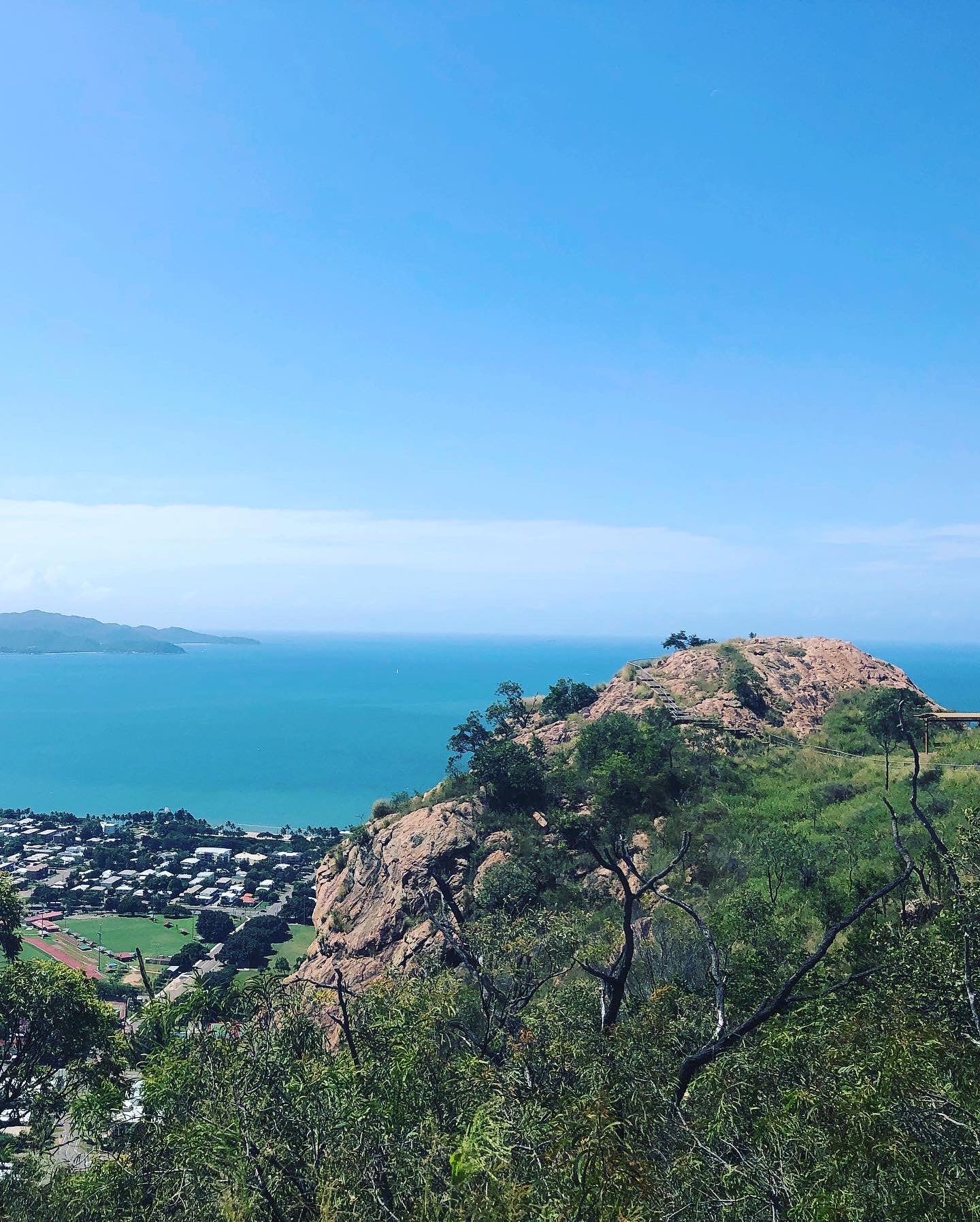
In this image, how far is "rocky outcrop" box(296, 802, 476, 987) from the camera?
2553 cm

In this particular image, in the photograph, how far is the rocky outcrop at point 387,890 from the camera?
25531mm

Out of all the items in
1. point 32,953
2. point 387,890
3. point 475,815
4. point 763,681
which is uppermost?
point 763,681

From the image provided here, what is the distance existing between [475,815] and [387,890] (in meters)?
4.42

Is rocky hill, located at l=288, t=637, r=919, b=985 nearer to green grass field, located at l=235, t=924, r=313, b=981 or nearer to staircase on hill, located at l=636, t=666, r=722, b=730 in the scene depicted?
staircase on hill, located at l=636, t=666, r=722, b=730

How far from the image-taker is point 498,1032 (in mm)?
9977

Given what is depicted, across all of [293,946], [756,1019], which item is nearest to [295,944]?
[293,946]

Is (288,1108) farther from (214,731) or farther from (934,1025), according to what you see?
(214,731)

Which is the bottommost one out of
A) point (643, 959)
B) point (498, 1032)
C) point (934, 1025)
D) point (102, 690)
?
point (102, 690)

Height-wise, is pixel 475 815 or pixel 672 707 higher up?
pixel 672 707

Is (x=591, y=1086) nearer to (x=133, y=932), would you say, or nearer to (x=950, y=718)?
(x=950, y=718)

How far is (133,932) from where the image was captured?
47.7 metres

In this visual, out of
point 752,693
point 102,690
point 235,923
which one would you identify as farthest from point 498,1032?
point 102,690

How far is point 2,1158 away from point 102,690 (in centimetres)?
18769

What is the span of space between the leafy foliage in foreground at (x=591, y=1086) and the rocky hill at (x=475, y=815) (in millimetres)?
10726
